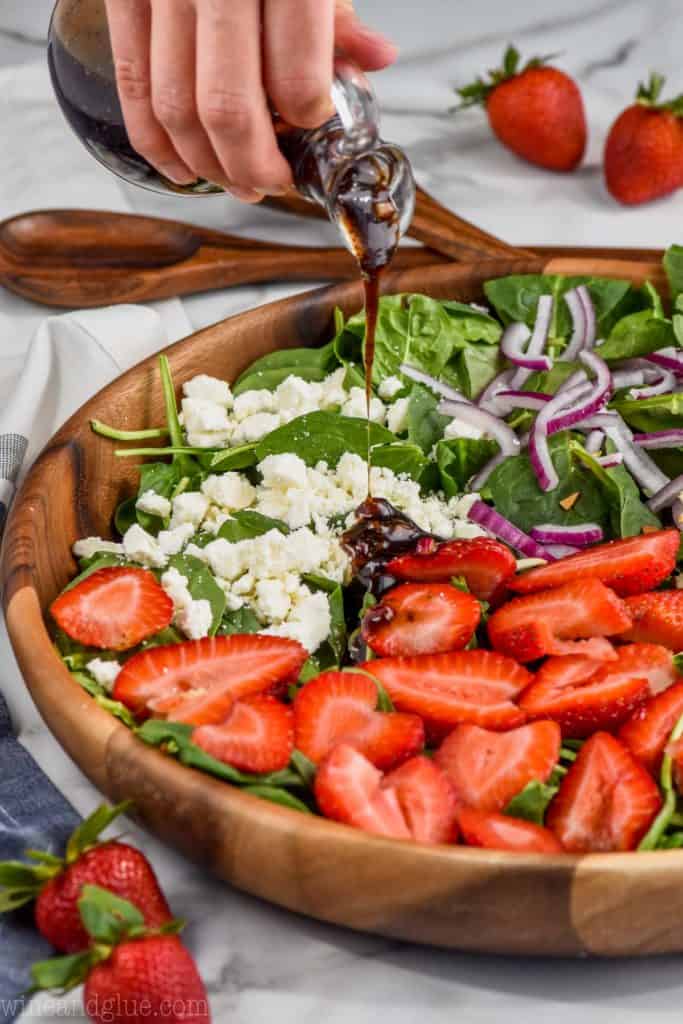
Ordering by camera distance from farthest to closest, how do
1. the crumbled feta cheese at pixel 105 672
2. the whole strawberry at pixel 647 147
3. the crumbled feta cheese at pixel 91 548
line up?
1. the whole strawberry at pixel 647 147
2. the crumbled feta cheese at pixel 91 548
3. the crumbled feta cheese at pixel 105 672

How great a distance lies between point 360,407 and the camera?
2010 mm

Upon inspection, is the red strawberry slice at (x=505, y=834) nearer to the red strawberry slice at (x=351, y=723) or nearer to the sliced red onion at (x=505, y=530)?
the red strawberry slice at (x=351, y=723)

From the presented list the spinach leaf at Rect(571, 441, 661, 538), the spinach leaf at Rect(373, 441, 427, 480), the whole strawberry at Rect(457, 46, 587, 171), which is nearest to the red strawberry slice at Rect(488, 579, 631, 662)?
the spinach leaf at Rect(571, 441, 661, 538)

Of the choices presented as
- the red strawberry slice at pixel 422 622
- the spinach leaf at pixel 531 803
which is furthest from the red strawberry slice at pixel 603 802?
the red strawberry slice at pixel 422 622

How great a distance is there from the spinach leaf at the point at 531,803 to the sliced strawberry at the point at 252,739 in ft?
0.78

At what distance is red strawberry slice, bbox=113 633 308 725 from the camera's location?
148cm

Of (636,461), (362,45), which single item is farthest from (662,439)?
(362,45)

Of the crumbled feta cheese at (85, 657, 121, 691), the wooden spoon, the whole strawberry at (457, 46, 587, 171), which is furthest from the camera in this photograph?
the whole strawberry at (457, 46, 587, 171)

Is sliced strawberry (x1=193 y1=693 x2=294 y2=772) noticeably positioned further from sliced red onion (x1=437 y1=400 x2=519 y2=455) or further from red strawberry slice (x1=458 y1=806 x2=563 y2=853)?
sliced red onion (x1=437 y1=400 x2=519 y2=455)

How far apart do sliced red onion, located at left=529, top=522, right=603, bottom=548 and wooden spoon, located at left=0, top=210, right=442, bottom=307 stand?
2.53 feet

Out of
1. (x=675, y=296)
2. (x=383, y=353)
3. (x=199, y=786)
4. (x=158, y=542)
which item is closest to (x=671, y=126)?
(x=675, y=296)

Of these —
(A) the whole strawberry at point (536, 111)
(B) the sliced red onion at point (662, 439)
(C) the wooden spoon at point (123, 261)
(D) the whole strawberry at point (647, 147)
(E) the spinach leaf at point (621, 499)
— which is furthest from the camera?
(A) the whole strawberry at point (536, 111)

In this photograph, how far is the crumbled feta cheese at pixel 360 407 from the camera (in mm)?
2008

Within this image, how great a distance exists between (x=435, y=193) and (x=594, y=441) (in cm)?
119
